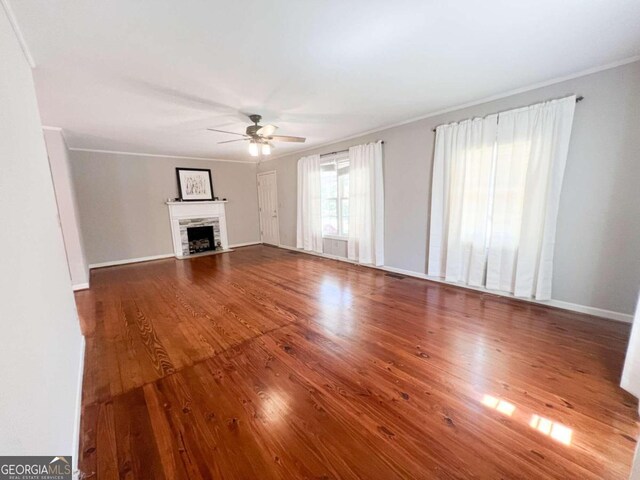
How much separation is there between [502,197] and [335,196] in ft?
9.63

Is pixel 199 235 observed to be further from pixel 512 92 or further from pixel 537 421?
pixel 537 421

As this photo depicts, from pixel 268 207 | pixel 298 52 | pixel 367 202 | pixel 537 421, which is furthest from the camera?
pixel 268 207

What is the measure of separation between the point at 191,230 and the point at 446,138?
5.86 meters

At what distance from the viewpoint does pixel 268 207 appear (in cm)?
720

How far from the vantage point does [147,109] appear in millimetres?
3068

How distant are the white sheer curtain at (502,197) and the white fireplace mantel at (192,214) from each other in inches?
206

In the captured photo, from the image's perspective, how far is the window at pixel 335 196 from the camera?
511 cm

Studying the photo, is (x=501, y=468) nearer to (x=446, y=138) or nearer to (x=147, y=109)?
(x=446, y=138)

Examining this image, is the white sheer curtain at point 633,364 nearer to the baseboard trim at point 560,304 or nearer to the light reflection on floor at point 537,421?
the light reflection on floor at point 537,421

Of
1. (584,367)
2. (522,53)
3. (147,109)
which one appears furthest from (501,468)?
(147,109)

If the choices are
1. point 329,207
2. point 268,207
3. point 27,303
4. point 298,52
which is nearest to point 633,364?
point 298,52

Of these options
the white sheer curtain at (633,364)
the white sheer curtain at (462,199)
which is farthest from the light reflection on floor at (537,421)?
the white sheer curtain at (462,199)

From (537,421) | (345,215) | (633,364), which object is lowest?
(537,421)

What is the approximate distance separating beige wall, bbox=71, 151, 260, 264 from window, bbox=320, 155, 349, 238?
120 inches
